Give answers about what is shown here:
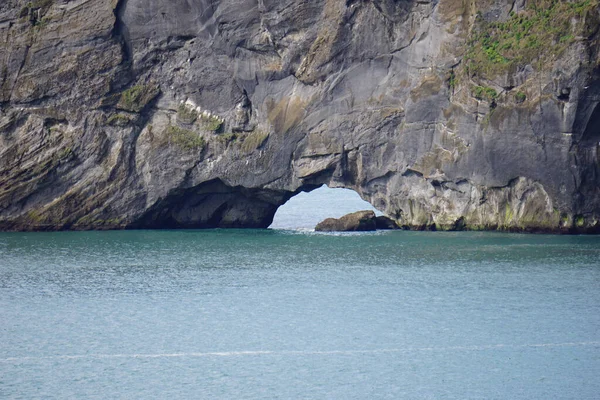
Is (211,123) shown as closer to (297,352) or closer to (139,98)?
(139,98)

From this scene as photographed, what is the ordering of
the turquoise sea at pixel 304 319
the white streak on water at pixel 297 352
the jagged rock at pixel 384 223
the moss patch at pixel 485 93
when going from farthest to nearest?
the jagged rock at pixel 384 223 → the moss patch at pixel 485 93 → the white streak on water at pixel 297 352 → the turquoise sea at pixel 304 319

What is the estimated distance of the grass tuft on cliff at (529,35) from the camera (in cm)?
3528

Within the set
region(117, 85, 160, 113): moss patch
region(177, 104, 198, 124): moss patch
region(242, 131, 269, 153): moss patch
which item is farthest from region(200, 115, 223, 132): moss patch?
region(117, 85, 160, 113): moss patch

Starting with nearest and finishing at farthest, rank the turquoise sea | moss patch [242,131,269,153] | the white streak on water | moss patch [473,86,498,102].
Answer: the turquoise sea < the white streak on water < moss patch [473,86,498,102] < moss patch [242,131,269,153]

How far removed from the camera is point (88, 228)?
134 feet

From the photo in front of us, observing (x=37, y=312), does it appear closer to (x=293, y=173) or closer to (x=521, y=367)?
(x=521, y=367)

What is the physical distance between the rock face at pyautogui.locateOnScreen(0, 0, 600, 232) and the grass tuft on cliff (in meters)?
0.08

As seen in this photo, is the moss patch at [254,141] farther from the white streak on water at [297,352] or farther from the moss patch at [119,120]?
the white streak on water at [297,352]

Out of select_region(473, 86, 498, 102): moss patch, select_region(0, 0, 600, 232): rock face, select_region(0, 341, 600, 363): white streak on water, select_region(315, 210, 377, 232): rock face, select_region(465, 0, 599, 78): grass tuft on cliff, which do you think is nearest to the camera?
select_region(0, 341, 600, 363): white streak on water

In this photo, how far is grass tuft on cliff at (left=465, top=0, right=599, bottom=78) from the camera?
1389 inches

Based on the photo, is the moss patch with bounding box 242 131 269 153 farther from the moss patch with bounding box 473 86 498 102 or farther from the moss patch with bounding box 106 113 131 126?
the moss patch with bounding box 473 86 498 102

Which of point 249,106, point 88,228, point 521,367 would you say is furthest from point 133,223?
point 521,367

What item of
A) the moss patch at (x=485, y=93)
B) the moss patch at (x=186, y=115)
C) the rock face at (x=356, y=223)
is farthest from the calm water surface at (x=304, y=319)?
the moss patch at (x=186, y=115)

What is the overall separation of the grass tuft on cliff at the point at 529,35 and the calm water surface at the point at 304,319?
268 inches
